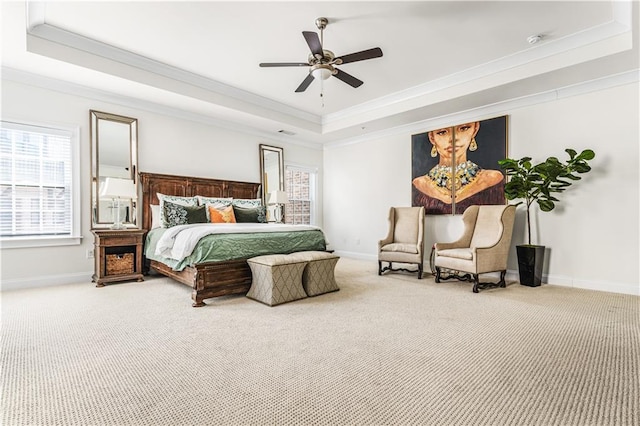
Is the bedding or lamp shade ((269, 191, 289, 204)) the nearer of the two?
the bedding

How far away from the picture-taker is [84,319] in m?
2.91

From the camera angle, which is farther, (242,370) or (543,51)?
(543,51)

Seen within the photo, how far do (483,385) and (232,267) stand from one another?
260cm

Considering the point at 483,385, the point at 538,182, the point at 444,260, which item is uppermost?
the point at 538,182

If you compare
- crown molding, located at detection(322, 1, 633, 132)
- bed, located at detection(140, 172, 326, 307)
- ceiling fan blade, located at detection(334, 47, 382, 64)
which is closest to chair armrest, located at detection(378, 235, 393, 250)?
bed, located at detection(140, 172, 326, 307)

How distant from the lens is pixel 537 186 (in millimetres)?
4215

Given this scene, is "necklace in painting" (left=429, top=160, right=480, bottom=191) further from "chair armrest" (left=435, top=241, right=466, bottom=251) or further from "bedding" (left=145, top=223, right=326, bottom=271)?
"bedding" (left=145, top=223, right=326, bottom=271)

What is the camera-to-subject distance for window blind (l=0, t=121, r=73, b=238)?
13.2ft

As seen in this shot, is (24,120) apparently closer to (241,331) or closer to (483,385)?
(241,331)

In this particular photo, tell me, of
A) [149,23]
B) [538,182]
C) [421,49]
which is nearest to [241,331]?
[149,23]

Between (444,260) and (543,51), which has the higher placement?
(543,51)

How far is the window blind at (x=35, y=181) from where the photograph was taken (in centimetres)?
402

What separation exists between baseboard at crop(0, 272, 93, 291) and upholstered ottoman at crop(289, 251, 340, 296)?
119 inches

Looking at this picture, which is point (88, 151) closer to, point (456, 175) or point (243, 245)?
point (243, 245)
